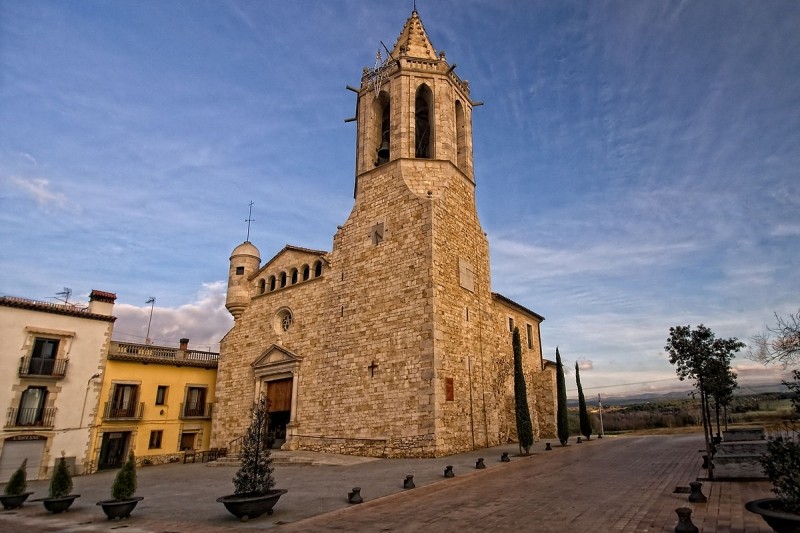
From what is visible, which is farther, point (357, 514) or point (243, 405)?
point (243, 405)

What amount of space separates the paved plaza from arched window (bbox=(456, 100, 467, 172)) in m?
13.3

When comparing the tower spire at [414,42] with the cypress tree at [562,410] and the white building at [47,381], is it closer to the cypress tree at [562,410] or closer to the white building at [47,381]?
the cypress tree at [562,410]

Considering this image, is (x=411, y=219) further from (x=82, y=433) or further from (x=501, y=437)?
(x=82, y=433)

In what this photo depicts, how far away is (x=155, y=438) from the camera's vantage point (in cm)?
2314

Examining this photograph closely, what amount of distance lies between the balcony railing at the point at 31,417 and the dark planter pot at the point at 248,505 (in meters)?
15.6

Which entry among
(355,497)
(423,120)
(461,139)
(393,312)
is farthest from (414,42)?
(355,497)

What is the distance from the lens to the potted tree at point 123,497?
916 cm

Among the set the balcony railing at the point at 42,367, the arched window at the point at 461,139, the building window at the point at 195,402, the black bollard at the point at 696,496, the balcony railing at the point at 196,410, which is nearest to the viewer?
the black bollard at the point at 696,496

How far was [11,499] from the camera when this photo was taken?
11.2 m

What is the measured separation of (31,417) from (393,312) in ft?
Result: 49.8

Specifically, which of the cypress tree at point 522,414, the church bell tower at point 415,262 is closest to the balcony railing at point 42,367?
the church bell tower at point 415,262

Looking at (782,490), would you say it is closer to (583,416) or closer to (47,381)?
(583,416)

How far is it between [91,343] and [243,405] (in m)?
7.34

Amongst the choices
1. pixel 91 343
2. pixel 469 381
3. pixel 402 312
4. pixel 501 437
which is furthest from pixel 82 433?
pixel 501 437
